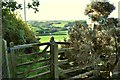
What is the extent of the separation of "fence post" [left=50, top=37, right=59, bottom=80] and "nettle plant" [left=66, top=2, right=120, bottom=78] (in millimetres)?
332

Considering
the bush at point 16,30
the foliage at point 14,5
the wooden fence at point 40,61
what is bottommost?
the wooden fence at point 40,61

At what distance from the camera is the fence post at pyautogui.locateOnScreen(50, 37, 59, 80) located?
3.95 metres

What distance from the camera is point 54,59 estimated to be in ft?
13.1

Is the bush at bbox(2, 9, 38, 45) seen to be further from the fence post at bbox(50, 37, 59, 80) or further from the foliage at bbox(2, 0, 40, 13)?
the foliage at bbox(2, 0, 40, 13)

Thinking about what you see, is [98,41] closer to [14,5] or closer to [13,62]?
[13,62]

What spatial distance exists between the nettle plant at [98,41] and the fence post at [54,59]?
0.33 meters

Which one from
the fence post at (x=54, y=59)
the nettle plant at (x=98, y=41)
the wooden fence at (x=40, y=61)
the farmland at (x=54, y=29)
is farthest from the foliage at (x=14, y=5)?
the farmland at (x=54, y=29)

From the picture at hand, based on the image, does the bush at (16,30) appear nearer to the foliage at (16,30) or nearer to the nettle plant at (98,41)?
the foliage at (16,30)

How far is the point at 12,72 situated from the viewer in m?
3.55

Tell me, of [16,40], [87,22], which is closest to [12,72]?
[16,40]

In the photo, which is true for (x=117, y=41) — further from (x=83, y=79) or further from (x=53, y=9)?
(x=53, y=9)

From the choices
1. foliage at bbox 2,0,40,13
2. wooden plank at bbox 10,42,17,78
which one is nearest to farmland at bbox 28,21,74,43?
wooden plank at bbox 10,42,17,78

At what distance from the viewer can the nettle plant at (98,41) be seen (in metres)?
4.17

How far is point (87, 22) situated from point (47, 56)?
1.11 metres
